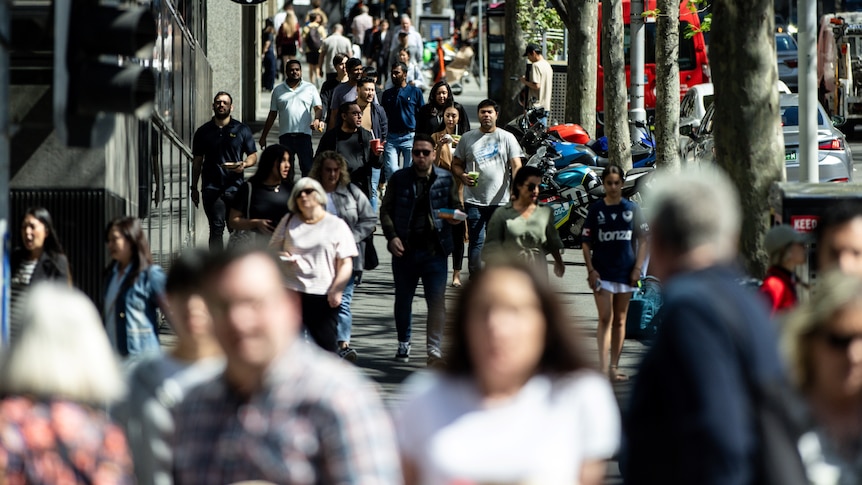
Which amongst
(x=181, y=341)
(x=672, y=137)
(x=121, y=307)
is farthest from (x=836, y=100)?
(x=181, y=341)

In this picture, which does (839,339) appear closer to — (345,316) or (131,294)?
(131,294)

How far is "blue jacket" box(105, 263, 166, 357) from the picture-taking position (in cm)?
792

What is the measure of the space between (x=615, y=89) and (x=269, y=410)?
58.7ft

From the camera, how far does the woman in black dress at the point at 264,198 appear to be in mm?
11195

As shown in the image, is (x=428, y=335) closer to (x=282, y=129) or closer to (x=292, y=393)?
(x=282, y=129)

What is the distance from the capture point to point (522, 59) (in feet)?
99.0

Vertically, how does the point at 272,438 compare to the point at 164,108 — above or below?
below

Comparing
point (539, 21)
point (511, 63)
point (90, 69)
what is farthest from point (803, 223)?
point (539, 21)

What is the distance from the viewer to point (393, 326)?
13414mm

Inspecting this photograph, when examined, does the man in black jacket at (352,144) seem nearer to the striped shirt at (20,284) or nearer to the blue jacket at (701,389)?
the striped shirt at (20,284)

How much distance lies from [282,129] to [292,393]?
14.2m

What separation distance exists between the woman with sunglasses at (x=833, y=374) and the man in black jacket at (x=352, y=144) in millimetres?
10789

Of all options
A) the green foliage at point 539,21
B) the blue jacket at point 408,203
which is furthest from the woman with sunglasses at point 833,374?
the green foliage at point 539,21

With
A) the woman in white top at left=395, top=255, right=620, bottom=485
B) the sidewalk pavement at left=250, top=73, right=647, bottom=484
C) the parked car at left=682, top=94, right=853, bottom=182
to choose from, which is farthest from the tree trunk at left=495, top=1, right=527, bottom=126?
the woman in white top at left=395, top=255, right=620, bottom=485
